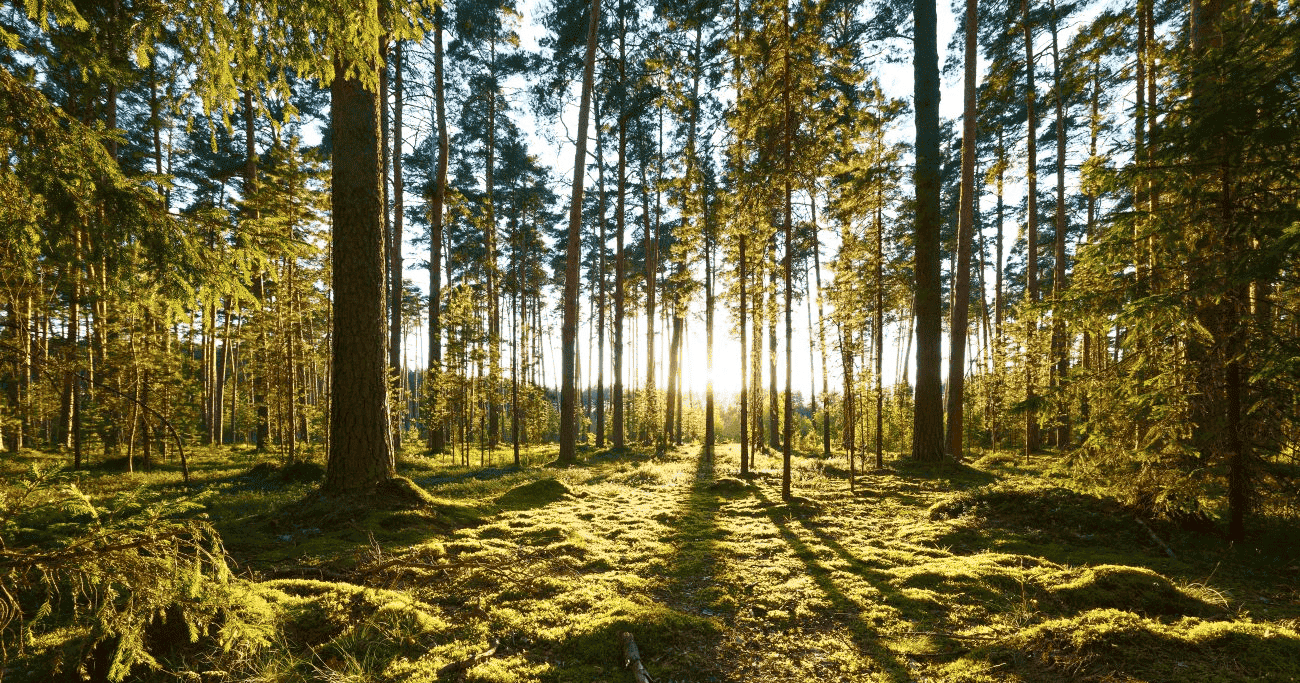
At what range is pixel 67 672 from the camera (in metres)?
2.41

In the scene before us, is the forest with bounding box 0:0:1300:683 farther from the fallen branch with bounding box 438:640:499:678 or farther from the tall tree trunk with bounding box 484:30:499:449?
the tall tree trunk with bounding box 484:30:499:449

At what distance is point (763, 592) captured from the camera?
482 cm

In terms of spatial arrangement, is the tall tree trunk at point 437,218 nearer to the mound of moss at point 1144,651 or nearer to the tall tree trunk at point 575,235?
the tall tree trunk at point 575,235

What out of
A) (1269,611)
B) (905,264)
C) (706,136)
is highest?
(706,136)

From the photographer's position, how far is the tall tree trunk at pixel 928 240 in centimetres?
1177

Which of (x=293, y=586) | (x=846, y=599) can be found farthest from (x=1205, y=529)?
(x=293, y=586)

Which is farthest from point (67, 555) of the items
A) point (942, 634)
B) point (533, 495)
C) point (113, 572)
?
point (533, 495)

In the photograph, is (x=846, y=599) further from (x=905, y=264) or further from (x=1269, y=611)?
(x=905, y=264)

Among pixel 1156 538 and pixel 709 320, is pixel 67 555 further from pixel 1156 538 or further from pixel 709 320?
pixel 709 320

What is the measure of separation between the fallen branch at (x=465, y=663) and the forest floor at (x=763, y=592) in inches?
0.6

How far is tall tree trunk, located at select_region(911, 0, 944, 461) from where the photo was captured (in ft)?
38.6

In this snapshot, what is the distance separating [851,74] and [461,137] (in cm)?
1966

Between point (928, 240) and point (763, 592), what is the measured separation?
10.7 m

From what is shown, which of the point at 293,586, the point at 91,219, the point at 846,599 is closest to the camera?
the point at 91,219
